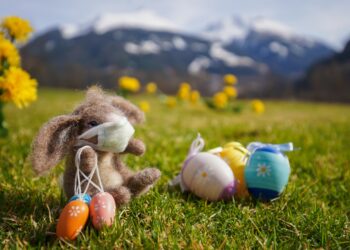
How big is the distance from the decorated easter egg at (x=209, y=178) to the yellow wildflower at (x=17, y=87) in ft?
4.36

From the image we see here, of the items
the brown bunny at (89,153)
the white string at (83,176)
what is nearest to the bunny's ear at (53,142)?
the brown bunny at (89,153)

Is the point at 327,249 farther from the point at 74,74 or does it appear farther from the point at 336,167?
the point at 74,74

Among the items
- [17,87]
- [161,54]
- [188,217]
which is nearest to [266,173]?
[188,217]

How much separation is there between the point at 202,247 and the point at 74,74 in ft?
92.4

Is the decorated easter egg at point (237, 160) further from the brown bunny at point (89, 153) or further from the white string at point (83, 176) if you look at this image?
the white string at point (83, 176)

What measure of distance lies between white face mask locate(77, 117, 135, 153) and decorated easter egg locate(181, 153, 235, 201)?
60 centimetres

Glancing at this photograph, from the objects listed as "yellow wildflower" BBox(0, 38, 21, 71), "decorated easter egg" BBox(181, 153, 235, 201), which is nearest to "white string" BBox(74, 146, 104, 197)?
"decorated easter egg" BBox(181, 153, 235, 201)

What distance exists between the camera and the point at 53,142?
1992mm

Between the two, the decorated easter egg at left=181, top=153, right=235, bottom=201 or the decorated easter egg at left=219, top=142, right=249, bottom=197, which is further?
the decorated easter egg at left=219, top=142, right=249, bottom=197

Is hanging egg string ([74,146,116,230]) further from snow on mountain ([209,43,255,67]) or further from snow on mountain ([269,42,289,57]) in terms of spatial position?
snow on mountain ([269,42,289,57])

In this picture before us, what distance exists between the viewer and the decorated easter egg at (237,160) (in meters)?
2.55

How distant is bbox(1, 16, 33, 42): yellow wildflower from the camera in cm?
328

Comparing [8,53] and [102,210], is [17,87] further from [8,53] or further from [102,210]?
[102,210]

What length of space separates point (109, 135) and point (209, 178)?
740mm
